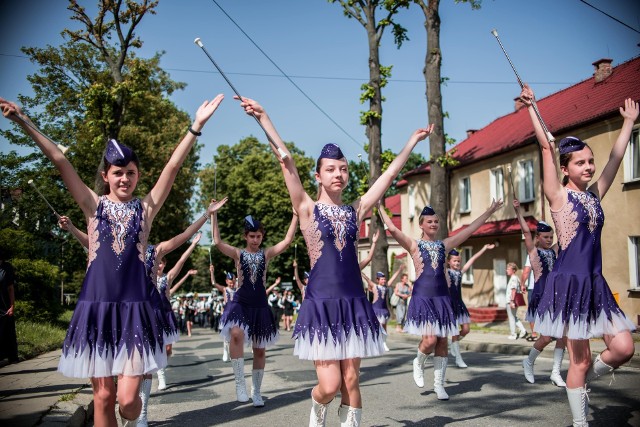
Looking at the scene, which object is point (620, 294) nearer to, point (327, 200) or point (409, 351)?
point (409, 351)

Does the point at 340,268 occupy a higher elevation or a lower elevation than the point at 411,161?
→ lower

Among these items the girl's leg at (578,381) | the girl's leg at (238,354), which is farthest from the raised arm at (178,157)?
the girl's leg at (238,354)

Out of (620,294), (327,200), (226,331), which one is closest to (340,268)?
(327,200)

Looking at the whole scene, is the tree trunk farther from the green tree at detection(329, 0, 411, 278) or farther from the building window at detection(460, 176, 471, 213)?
the building window at detection(460, 176, 471, 213)

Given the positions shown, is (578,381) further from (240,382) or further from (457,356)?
(457,356)

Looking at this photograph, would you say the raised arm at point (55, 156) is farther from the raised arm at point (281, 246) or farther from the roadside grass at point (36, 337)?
the roadside grass at point (36, 337)

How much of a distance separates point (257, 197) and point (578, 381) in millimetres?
47425

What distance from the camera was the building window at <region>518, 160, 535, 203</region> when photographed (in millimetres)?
26594

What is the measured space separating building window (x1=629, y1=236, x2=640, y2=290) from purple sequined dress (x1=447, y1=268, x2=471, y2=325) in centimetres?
1147

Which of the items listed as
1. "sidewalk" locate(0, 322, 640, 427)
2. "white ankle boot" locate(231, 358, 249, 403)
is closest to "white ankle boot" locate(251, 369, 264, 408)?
"white ankle boot" locate(231, 358, 249, 403)

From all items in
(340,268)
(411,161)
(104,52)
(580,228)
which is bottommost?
(340,268)

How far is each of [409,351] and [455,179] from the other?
1907 cm

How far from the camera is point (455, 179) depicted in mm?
33219

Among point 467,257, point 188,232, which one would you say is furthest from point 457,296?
point 467,257
